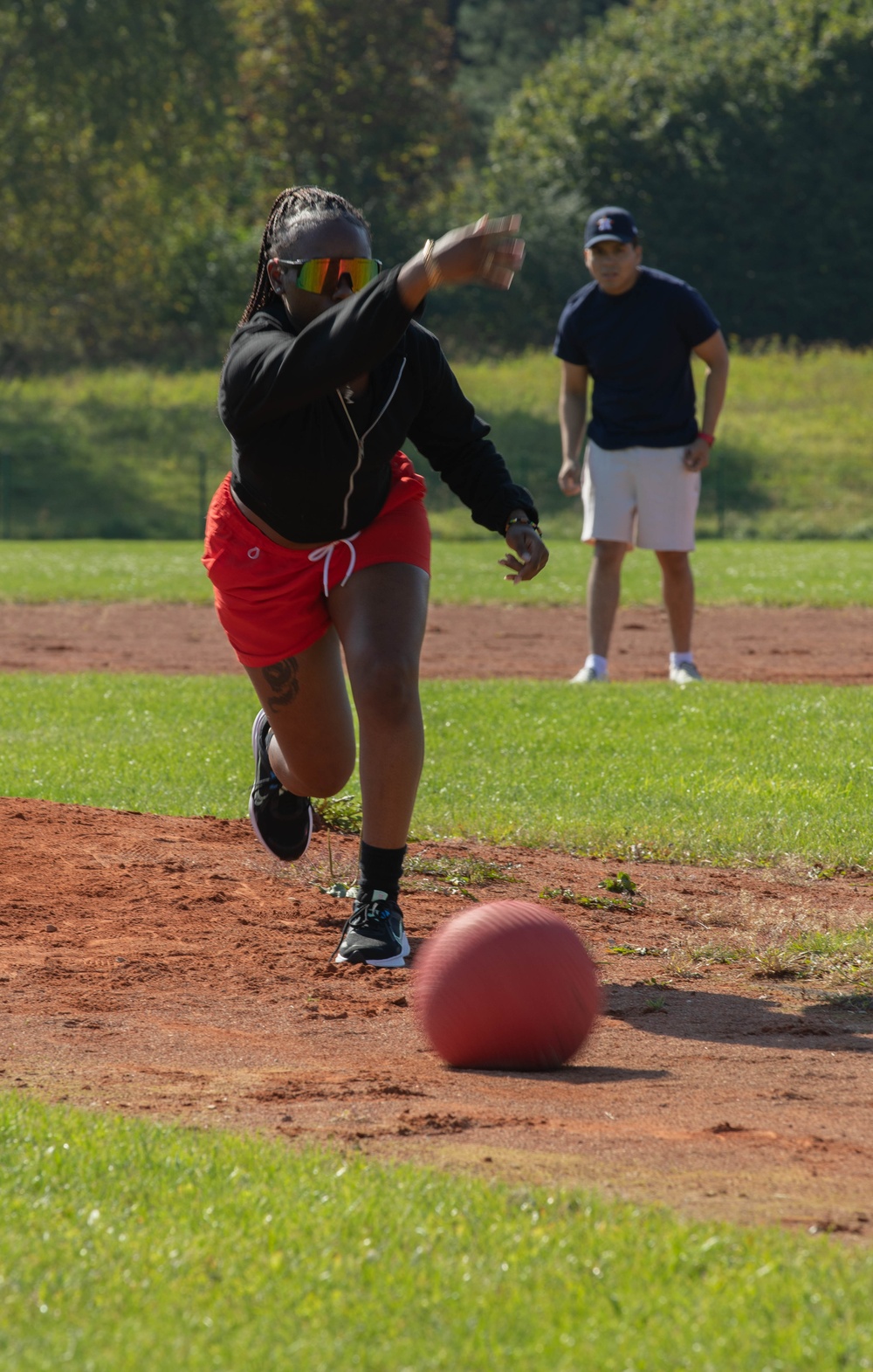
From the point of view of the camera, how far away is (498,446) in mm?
31547

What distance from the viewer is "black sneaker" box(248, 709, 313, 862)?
5.52 meters

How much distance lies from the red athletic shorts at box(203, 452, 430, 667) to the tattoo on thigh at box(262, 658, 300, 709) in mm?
24

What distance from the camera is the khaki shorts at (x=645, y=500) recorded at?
10.0 meters

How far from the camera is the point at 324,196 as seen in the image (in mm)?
4625

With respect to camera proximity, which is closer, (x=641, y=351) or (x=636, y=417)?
(x=641, y=351)

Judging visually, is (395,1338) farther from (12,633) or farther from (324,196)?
(12,633)

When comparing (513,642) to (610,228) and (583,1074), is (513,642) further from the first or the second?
(583,1074)

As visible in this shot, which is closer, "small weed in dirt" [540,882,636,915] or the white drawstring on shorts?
the white drawstring on shorts

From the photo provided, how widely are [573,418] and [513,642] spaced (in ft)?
11.5

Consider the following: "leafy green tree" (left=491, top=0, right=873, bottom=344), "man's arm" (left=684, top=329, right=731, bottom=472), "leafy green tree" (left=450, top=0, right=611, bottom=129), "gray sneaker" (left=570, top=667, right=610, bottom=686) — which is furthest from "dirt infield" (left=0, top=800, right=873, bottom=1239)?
"leafy green tree" (left=450, top=0, right=611, bottom=129)

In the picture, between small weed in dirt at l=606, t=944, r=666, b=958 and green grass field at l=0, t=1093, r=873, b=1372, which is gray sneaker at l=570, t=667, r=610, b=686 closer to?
small weed in dirt at l=606, t=944, r=666, b=958

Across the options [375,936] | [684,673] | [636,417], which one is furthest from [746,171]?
[375,936]

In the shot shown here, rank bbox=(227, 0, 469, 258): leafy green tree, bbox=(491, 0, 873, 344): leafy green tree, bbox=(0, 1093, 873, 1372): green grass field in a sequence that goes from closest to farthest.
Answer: bbox=(0, 1093, 873, 1372): green grass field
bbox=(227, 0, 469, 258): leafy green tree
bbox=(491, 0, 873, 344): leafy green tree

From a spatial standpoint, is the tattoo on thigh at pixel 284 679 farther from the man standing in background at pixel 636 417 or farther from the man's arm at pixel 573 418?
the man's arm at pixel 573 418
